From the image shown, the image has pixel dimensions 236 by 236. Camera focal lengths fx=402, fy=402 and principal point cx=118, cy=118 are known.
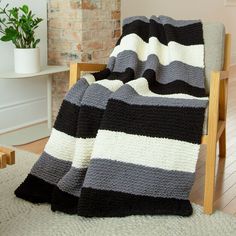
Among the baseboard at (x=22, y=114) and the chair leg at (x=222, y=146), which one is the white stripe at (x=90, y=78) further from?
the baseboard at (x=22, y=114)

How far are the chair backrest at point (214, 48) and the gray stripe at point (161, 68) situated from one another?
46 mm

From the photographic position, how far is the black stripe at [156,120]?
53.3 inches

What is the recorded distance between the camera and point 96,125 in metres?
1.43

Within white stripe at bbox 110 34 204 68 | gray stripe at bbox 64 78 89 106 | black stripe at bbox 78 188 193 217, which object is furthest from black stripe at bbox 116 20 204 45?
black stripe at bbox 78 188 193 217

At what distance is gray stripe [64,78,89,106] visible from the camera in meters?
1.48

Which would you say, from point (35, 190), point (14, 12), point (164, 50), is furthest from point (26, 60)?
point (35, 190)

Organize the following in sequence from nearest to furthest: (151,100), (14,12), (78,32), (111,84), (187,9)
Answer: (151,100) < (111,84) < (14,12) < (78,32) < (187,9)

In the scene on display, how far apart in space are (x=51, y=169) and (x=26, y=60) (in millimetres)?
863

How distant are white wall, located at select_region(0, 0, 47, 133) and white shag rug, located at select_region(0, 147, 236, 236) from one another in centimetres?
99

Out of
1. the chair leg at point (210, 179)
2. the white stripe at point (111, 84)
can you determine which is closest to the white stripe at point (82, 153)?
the white stripe at point (111, 84)

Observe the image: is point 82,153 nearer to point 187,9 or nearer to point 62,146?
point 62,146

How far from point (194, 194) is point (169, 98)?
1.35 feet

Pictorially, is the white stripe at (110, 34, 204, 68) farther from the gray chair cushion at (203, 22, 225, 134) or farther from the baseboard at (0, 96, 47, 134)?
the baseboard at (0, 96, 47, 134)

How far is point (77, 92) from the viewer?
149cm
